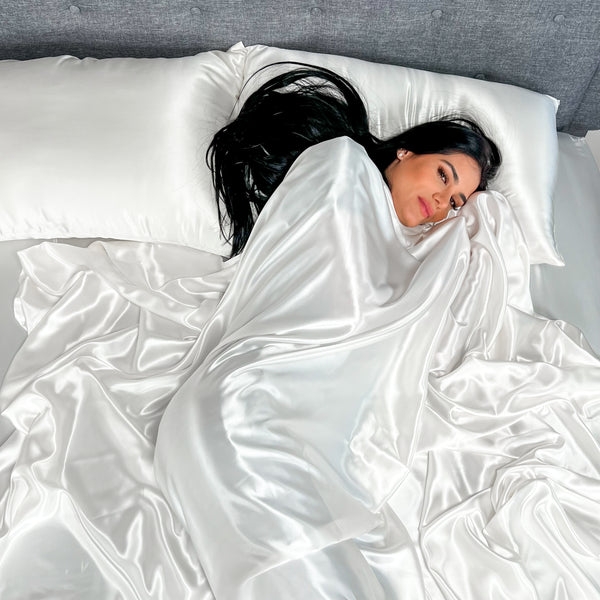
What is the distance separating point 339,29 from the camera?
1581 millimetres

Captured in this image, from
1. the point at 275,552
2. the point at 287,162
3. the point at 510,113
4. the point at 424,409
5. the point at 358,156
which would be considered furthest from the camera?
the point at 510,113

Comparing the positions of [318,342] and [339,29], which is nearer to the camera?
[318,342]

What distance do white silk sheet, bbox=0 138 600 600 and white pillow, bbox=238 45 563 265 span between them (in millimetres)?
164

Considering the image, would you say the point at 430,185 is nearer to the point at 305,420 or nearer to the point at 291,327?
the point at 291,327

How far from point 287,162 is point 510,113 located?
56 centimetres

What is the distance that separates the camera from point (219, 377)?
105 cm

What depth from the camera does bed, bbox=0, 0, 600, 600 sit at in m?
0.98

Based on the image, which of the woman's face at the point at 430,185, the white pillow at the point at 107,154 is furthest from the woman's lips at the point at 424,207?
the white pillow at the point at 107,154

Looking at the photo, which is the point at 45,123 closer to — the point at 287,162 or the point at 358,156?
the point at 287,162

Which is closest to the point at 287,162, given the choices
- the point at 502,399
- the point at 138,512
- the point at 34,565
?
the point at 502,399

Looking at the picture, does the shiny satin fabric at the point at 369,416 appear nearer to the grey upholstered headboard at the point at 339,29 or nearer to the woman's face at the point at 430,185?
the woman's face at the point at 430,185

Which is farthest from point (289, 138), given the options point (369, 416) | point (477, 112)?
point (369, 416)

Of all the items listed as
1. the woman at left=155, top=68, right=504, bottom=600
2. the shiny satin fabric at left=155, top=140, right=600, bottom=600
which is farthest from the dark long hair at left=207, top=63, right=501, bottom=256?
the shiny satin fabric at left=155, top=140, right=600, bottom=600

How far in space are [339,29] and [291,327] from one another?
0.84 metres
